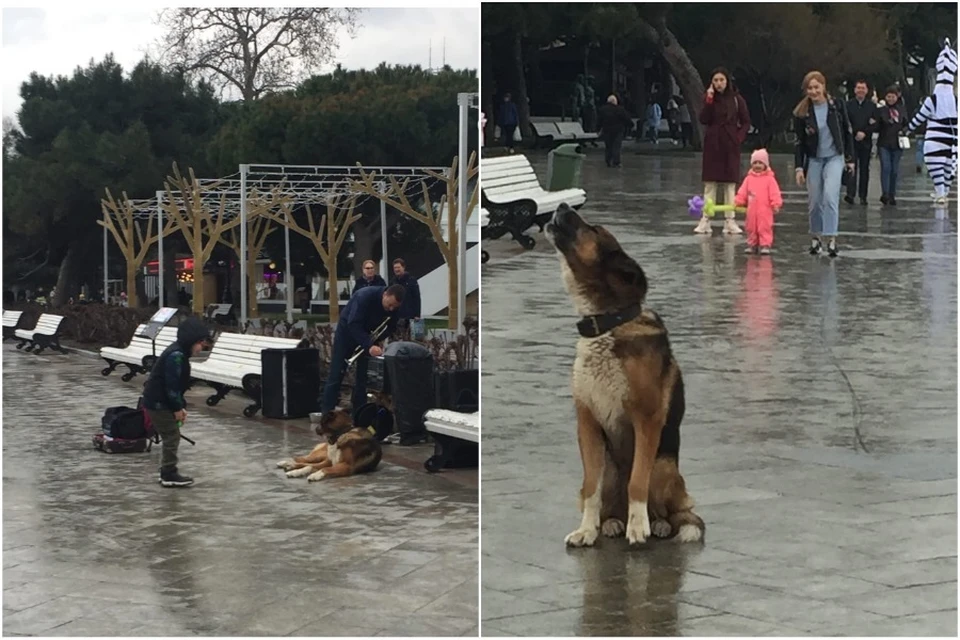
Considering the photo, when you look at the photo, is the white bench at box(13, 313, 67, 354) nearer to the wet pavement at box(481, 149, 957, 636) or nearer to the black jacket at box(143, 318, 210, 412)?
the black jacket at box(143, 318, 210, 412)

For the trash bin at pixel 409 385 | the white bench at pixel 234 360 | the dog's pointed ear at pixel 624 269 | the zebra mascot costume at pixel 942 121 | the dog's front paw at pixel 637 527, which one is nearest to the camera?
the dog's pointed ear at pixel 624 269

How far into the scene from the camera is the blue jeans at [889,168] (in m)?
5.03

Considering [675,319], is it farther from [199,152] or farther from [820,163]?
[199,152]

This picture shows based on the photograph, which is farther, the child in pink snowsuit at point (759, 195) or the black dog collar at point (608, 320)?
the child in pink snowsuit at point (759, 195)

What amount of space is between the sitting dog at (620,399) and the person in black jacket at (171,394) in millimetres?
2075

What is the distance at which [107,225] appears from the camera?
17.5ft

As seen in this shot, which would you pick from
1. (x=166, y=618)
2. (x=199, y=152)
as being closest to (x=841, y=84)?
(x=199, y=152)

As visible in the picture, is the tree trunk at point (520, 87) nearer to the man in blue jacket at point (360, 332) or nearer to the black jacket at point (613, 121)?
the black jacket at point (613, 121)

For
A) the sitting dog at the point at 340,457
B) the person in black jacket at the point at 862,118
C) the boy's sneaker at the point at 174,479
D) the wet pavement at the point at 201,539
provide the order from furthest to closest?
the sitting dog at the point at 340,457 → the boy's sneaker at the point at 174,479 → the person in black jacket at the point at 862,118 → the wet pavement at the point at 201,539

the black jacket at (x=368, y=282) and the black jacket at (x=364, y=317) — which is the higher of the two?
the black jacket at (x=368, y=282)

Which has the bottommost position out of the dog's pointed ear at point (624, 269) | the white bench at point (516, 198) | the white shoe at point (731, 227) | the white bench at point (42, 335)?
the white bench at point (42, 335)

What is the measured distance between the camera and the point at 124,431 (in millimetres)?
5926

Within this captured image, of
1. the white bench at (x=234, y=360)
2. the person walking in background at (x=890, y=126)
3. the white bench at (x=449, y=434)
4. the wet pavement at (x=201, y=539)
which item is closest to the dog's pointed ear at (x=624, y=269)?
the wet pavement at (x=201, y=539)

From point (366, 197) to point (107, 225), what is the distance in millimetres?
887
